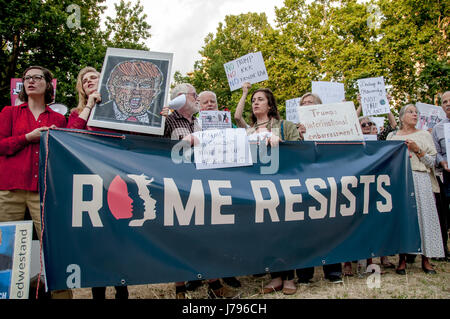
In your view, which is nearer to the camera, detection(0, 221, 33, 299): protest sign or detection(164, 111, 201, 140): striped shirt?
detection(0, 221, 33, 299): protest sign

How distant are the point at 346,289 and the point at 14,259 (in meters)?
2.90

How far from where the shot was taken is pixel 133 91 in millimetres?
2652

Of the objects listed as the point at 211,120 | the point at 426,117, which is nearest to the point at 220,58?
the point at 426,117

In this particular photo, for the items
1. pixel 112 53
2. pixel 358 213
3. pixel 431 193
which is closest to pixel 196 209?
pixel 112 53

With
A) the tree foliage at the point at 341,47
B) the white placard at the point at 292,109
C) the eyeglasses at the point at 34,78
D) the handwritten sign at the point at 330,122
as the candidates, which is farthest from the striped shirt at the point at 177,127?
the tree foliage at the point at 341,47

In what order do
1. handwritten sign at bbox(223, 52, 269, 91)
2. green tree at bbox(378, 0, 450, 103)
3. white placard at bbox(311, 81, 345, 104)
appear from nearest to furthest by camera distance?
handwritten sign at bbox(223, 52, 269, 91), white placard at bbox(311, 81, 345, 104), green tree at bbox(378, 0, 450, 103)

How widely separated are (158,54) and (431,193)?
11.3ft

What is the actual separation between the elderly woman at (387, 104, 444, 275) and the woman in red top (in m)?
3.81

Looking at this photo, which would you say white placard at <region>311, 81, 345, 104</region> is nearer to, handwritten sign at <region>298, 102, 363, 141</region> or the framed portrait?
handwritten sign at <region>298, 102, 363, 141</region>

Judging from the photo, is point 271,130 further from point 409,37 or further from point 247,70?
point 409,37

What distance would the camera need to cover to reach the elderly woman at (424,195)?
3.73 metres

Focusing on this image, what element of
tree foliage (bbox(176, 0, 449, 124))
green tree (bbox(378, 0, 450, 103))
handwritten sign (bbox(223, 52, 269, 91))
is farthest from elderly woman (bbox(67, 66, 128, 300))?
green tree (bbox(378, 0, 450, 103))

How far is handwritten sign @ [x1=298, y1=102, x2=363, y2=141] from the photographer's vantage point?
11.5 ft

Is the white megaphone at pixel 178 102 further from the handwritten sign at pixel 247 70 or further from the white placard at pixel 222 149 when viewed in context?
the handwritten sign at pixel 247 70
